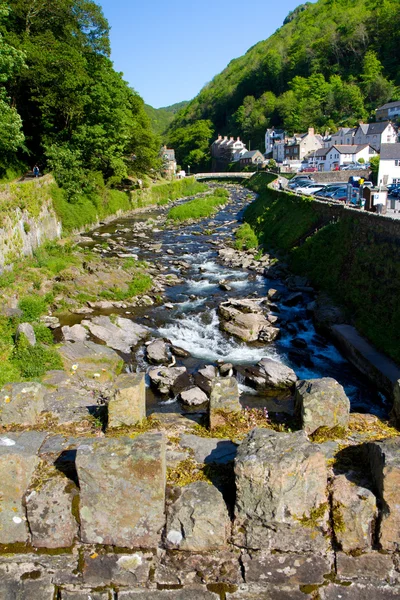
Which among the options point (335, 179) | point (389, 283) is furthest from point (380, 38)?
point (389, 283)

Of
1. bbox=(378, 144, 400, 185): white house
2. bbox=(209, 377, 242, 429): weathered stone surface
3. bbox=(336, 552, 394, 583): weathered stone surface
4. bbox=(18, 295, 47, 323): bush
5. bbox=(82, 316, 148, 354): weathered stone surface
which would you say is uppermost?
bbox=(378, 144, 400, 185): white house

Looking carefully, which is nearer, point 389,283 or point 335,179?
point 389,283

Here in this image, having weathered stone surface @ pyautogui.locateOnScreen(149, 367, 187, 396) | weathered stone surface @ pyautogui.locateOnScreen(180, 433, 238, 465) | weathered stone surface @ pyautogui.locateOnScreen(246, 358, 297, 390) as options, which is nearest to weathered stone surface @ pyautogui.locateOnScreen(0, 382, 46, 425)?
weathered stone surface @ pyautogui.locateOnScreen(180, 433, 238, 465)

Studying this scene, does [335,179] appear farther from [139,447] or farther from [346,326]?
[139,447]

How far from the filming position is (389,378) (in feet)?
46.8

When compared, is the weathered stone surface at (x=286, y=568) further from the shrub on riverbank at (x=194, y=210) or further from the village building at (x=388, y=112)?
the village building at (x=388, y=112)

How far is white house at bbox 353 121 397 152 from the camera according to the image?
97875 mm

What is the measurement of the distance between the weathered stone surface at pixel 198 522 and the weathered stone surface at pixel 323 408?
176 cm

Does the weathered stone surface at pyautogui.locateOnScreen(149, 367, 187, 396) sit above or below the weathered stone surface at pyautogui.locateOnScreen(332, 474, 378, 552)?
below

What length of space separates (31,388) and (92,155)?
134 ft

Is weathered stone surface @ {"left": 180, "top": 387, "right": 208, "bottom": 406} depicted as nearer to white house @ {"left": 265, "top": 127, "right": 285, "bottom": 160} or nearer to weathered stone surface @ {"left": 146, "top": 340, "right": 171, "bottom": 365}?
weathered stone surface @ {"left": 146, "top": 340, "right": 171, "bottom": 365}

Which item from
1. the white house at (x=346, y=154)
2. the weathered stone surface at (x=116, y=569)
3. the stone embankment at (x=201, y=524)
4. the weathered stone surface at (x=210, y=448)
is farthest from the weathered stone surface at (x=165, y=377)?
the white house at (x=346, y=154)

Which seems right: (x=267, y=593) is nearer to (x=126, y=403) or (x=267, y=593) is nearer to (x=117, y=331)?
(x=126, y=403)

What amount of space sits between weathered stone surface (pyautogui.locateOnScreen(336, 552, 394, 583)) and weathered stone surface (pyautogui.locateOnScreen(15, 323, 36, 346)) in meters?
12.7
